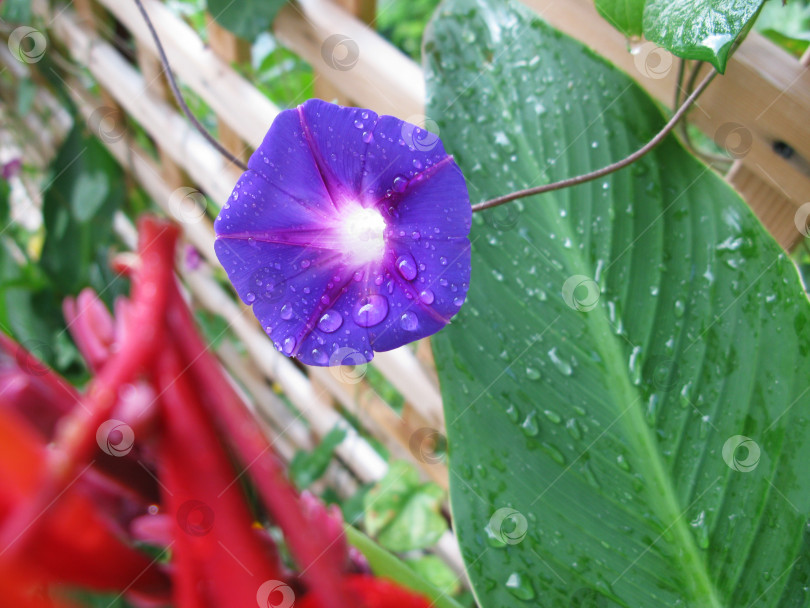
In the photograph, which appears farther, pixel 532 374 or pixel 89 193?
pixel 89 193

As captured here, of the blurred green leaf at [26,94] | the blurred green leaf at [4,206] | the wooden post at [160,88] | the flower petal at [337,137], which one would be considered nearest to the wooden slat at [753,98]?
the flower petal at [337,137]

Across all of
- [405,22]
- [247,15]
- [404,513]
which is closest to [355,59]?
[247,15]

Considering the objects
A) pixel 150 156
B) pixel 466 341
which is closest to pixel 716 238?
pixel 466 341

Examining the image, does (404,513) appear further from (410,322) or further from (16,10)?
(16,10)

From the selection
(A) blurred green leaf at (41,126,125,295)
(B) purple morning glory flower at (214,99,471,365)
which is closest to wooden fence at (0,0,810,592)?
(A) blurred green leaf at (41,126,125,295)

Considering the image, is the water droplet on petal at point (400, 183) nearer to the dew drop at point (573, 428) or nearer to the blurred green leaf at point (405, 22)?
the dew drop at point (573, 428)

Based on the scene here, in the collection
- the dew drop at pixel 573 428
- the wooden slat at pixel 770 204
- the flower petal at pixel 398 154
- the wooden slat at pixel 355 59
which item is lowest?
the wooden slat at pixel 770 204
